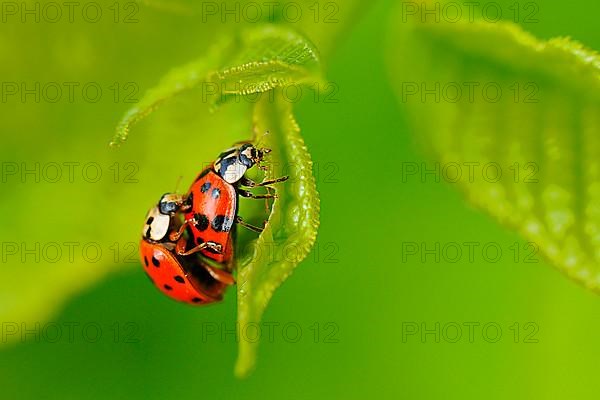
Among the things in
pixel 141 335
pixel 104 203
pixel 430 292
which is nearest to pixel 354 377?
pixel 430 292

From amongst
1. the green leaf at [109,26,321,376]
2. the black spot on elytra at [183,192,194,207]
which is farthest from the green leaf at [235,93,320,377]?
the black spot on elytra at [183,192,194,207]

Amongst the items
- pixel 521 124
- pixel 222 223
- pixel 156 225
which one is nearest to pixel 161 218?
pixel 156 225

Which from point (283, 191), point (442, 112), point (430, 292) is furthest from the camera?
point (430, 292)

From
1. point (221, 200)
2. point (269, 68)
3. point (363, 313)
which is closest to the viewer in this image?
point (269, 68)

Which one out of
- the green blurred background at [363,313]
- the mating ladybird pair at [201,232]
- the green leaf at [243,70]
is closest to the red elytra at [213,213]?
the mating ladybird pair at [201,232]

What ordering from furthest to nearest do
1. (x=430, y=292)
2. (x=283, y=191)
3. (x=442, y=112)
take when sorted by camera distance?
(x=430, y=292) → (x=442, y=112) → (x=283, y=191)

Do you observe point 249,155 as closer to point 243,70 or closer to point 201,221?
point 201,221

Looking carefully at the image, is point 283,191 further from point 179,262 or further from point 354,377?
point 354,377
